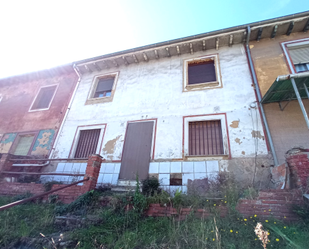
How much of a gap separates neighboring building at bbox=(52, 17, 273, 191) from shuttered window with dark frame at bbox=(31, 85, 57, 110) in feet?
7.09

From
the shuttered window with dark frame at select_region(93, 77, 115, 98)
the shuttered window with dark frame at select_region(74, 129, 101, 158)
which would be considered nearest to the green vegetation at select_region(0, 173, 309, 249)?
the shuttered window with dark frame at select_region(74, 129, 101, 158)

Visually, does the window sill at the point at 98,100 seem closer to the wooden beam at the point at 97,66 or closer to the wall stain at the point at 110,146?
the wooden beam at the point at 97,66

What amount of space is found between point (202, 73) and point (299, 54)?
4004 mm

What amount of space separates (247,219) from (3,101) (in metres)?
14.8

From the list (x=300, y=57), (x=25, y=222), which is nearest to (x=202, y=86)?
(x=300, y=57)

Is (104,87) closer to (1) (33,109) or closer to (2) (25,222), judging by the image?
(1) (33,109)

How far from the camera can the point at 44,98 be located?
37.2 feet

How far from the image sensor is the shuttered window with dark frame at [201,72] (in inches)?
339

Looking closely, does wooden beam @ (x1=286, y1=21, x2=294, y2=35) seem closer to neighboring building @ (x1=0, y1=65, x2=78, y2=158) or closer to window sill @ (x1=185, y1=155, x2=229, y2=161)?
window sill @ (x1=185, y1=155, x2=229, y2=161)

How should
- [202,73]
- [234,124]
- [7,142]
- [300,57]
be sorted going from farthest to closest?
[7,142], [202,73], [300,57], [234,124]

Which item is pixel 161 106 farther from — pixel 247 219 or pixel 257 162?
pixel 247 219

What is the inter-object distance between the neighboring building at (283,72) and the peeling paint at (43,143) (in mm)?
9458

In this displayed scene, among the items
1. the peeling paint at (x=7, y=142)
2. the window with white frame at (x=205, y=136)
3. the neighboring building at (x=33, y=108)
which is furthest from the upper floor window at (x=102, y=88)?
the peeling paint at (x=7, y=142)

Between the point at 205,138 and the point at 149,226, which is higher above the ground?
the point at 205,138
